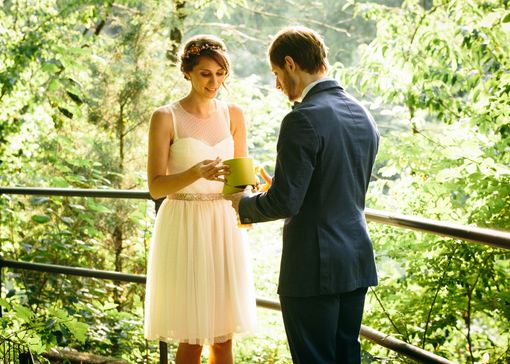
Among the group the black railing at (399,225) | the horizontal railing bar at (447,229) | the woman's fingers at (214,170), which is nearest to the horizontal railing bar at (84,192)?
the black railing at (399,225)

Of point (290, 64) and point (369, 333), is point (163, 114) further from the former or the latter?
point (369, 333)

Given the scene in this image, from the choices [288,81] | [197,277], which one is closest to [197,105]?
[197,277]

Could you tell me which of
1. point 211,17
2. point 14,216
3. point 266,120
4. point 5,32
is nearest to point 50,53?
point 5,32

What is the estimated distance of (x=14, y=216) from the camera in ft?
19.4

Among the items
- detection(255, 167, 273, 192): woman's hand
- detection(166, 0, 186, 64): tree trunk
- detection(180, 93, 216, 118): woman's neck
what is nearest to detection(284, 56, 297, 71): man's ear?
detection(255, 167, 273, 192): woman's hand

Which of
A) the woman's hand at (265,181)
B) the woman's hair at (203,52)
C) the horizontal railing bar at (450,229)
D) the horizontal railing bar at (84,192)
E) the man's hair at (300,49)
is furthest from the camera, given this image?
the horizontal railing bar at (84,192)

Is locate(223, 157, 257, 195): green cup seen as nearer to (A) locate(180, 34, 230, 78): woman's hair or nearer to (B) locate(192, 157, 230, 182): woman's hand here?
(B) locate(192, 157, 230, 182): woman's hand

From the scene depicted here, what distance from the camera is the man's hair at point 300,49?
78.4 inches

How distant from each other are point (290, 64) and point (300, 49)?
0.06 meters

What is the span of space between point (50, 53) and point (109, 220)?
6.02ft

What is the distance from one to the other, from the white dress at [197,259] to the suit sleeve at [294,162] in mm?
892

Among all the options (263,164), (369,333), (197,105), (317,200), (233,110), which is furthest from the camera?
(263,164)

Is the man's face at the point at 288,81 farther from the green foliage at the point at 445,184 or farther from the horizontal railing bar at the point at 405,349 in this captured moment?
the green foliage at the point at 445,184

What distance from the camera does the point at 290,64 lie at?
201cm
